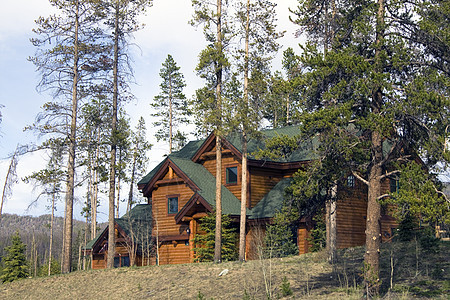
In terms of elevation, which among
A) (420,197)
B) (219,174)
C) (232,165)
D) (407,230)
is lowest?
(407,230)

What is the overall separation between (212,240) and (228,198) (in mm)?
3638

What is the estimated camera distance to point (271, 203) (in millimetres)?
31766

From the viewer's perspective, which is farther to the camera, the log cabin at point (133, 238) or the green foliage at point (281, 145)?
the log cabin at point (133, 238)

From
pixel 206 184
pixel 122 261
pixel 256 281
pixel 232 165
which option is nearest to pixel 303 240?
pixel 232 165

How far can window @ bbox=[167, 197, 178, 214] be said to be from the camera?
34156 mm

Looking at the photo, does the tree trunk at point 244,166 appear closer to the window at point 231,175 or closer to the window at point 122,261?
the window at point 231,175

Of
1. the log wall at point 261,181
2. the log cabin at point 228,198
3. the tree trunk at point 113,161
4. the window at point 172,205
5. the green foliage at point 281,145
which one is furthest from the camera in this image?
the window at point 172,205

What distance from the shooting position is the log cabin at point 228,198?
102ft

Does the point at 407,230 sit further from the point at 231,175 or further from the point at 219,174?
the point at 231,175

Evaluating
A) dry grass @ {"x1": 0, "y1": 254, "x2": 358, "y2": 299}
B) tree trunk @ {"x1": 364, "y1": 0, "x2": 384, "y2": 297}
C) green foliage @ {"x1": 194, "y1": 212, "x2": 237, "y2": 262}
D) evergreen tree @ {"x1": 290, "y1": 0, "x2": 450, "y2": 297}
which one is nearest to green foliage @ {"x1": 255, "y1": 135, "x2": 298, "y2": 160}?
evergreen tree @ {"x1": 290, "y1": 0, "x2": 450, "y2": 297}

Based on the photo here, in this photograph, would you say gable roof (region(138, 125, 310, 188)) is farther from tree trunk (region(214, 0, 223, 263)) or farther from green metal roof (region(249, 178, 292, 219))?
tree trunk (region(214, 0, 223, 263))

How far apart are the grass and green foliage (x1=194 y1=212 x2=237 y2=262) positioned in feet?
11.3

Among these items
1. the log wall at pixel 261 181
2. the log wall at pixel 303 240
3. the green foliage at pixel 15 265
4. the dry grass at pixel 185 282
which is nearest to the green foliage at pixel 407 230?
the dry grass at pixel 185 282

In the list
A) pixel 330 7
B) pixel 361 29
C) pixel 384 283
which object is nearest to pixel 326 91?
pixel 361 29
